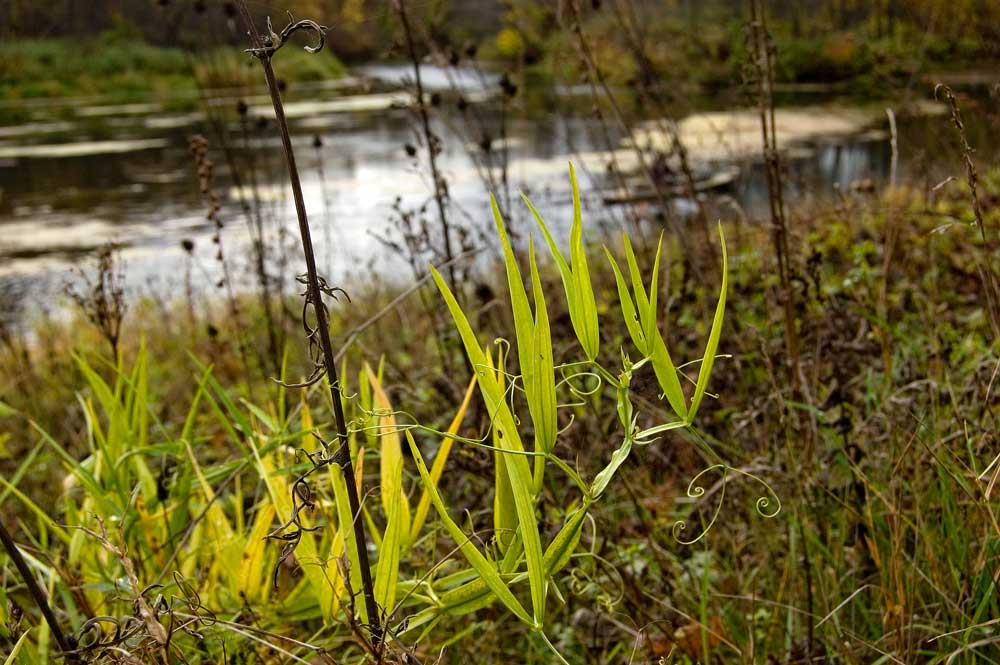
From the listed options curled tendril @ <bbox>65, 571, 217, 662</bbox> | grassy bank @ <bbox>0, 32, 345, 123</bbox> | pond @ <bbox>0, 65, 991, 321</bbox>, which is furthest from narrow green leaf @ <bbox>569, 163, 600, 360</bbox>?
grassy bank @ <bbox>0, 32, 345, 123</bbox>

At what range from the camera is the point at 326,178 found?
1095 centimetres

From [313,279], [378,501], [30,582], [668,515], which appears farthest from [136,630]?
[668,515]

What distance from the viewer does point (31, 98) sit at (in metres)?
25.2

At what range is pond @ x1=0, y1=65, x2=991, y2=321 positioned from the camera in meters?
6.83

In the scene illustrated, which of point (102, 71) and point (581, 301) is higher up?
point (102, 71)

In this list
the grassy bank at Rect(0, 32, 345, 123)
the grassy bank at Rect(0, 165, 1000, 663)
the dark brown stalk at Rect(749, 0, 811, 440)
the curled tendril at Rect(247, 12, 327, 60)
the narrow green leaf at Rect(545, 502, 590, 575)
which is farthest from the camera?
the grassy bank at Rect(0, 32, 345, 123)

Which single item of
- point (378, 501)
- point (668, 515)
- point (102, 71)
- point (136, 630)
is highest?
point (102, 71)

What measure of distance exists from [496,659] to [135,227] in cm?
909

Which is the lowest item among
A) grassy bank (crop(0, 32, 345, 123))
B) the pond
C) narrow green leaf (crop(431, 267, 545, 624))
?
the pond

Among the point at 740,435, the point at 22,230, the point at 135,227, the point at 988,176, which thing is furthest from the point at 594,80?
the point at 22,230

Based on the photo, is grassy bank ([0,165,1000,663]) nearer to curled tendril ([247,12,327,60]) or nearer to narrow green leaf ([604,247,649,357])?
narrow green leaf ([604,247,649,357])

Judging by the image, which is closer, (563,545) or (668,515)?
(563,545)

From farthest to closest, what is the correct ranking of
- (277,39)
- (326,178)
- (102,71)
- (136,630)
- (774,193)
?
1. (102,71)
2. (326,178)
3. (774,193)
4. (136,630)
5. (277,39)

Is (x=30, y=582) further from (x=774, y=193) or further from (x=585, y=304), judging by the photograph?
(x=774, y=193)
